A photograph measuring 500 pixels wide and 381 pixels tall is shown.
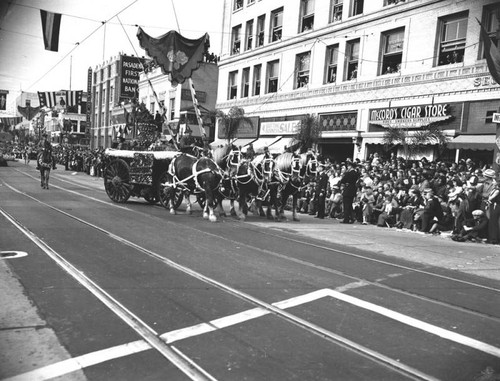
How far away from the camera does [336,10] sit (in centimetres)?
2475

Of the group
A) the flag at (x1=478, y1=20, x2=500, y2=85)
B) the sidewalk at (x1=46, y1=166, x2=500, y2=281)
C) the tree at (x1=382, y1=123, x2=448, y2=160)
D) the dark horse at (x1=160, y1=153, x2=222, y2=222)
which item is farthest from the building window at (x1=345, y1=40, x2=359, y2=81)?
the flag at (x1=478, y1=20, x2=500, y2=85)

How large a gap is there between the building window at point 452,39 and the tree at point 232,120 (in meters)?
13.7

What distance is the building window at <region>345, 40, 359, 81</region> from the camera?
23375 millimetres

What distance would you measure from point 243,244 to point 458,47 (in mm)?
14207

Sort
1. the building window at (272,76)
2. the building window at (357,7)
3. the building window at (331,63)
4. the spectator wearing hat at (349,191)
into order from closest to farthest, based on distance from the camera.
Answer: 1. the spectator wearing hat at (349,191)
2. the building window at (357,7)
3. the building window at (331,63)
4. the building window at (272,76)

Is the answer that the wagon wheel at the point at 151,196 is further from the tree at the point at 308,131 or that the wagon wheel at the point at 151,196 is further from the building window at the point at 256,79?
the building window at the point at 256,79

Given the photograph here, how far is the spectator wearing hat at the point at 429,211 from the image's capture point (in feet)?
43.9

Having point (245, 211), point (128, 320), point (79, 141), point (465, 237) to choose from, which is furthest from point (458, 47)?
point (79, 141)

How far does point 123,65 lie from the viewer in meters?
57.9

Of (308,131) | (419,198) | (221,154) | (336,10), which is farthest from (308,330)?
(336,10)

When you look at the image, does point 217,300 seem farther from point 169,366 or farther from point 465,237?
point 465,237

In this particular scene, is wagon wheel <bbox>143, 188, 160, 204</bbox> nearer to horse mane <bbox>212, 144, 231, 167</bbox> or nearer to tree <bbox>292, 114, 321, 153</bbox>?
horse mane <bbox>212, 144, 231, 167</bbox>

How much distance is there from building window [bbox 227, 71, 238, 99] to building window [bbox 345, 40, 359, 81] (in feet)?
38.1

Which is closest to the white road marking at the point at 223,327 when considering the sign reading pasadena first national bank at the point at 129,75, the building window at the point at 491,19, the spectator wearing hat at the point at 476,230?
the building window at the point at 491,19
